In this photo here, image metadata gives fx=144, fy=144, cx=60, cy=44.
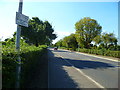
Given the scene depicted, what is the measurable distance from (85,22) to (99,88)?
4374 cm

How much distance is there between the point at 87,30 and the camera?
48406mm

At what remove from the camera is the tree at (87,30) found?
47844 mm

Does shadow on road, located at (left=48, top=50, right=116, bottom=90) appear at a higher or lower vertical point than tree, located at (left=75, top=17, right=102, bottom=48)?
lower

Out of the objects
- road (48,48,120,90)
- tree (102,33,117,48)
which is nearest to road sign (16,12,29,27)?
road (48,48,120,90)

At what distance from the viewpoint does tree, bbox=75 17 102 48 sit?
47.8 metres

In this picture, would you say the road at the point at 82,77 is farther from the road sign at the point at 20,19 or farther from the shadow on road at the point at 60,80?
the road sign at the point at 20,19

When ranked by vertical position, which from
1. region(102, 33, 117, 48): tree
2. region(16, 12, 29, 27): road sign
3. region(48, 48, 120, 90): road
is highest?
region(102, 33, 117, 48): tree

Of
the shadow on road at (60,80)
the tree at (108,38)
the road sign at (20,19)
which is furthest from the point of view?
the tree at (108,38)

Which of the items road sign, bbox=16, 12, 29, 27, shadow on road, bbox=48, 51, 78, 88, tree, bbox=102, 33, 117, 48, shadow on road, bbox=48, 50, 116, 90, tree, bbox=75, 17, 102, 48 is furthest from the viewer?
tree, bbox=75, 17, 102, 48

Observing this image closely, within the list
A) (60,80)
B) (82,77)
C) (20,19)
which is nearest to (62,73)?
(82,77)

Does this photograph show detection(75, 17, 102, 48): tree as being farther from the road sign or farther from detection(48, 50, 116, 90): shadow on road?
the road sign

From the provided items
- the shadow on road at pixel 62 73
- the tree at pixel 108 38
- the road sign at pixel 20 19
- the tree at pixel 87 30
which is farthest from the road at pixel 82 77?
the tree at pixel 87 30

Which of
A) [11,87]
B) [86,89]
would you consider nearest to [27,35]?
[86,89]

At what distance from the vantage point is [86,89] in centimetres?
611
